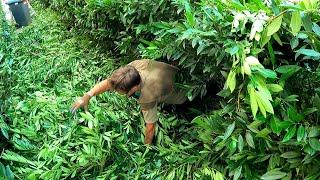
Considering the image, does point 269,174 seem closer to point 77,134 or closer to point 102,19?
point 77,134

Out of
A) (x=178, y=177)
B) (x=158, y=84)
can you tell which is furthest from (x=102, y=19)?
(x=178, y=177)

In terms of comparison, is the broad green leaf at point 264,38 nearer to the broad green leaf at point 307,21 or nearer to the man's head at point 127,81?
the broad green leaf at point 307,21

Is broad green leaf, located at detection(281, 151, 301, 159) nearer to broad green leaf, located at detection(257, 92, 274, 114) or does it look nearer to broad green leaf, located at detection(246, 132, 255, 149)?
broad green leaf, located at detection(246, 132, 255, 149)

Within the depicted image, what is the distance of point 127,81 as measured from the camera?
9.92ft

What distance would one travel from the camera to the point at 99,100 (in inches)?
142

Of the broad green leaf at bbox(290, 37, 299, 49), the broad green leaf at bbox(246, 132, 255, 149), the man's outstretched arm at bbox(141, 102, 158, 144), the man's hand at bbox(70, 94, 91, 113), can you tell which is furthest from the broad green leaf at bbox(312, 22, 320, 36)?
the man's hand at bbox(70, 94, 91, 113)

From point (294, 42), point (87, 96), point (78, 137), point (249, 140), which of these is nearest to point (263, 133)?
point (249, 140)

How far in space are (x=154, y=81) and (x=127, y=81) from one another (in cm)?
26

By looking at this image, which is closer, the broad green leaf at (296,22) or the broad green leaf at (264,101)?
the broad green leaf at (296,22)

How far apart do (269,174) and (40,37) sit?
4618 millimetres

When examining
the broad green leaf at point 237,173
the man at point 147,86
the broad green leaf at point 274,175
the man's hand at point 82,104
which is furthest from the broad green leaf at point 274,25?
the man's hand at point 82,104

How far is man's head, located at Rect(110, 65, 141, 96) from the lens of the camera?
9.95 feet

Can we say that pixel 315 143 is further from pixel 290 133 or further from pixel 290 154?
pixel 290 154

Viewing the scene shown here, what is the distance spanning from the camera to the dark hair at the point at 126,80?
3.03 meters
